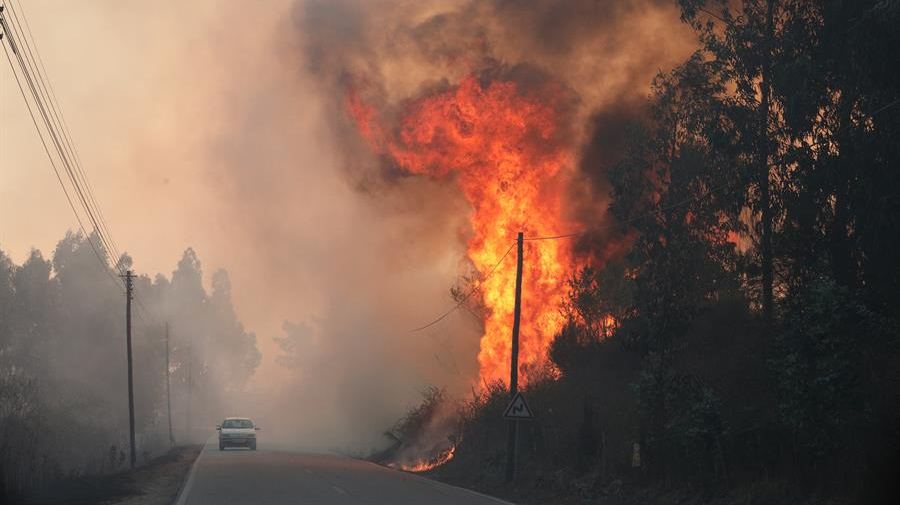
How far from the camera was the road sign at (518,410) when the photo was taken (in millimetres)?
29359

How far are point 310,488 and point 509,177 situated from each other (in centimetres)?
1723

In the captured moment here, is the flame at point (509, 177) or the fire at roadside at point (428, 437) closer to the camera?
the flame at point (509, 177)

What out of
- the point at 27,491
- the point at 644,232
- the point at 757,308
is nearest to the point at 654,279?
the point at 757,308

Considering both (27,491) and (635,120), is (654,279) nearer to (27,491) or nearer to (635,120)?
(635,120)

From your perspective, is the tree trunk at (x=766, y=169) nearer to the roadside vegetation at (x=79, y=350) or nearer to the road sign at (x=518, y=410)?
the road sign at (x=518, y=410)

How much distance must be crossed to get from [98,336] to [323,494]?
70.9 meters

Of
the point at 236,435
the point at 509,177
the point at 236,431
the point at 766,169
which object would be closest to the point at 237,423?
the point at 236,431

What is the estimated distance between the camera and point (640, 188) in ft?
126

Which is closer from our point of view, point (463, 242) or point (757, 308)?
point (757, 308)

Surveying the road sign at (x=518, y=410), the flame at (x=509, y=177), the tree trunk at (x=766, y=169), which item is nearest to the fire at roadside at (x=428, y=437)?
the flame at (x=509, y=177)

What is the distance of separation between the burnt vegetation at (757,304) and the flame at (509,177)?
9.13ft

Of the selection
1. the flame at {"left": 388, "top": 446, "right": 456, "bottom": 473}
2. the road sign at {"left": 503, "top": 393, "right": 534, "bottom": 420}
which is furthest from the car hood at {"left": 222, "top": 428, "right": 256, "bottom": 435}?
the road sign at {"left": 503, "top": 393, "right": 534, "bottom": 420}

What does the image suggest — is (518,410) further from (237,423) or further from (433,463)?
(237,423)

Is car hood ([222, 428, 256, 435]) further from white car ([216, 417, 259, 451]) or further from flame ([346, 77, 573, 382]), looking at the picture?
flame ([346, 77, 573, 382])
